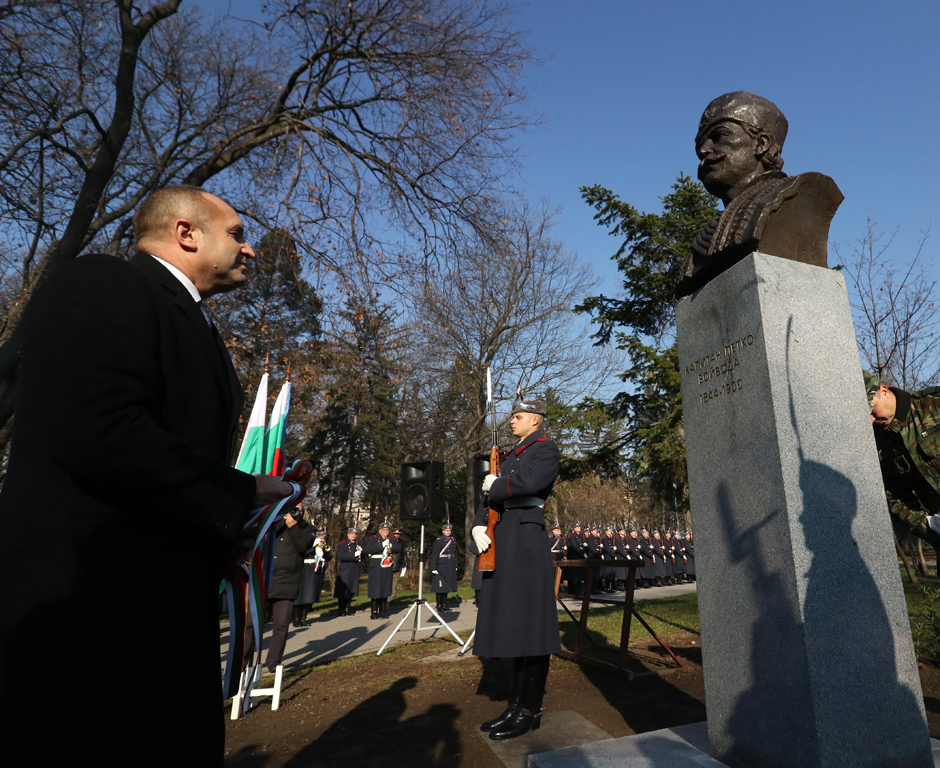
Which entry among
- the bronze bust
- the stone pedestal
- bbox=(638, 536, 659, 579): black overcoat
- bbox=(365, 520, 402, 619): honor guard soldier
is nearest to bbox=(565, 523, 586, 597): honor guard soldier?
bbox=(638, 536, 659, 579): black overcoat

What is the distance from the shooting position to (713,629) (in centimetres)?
294

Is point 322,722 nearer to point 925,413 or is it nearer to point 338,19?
point 925,413

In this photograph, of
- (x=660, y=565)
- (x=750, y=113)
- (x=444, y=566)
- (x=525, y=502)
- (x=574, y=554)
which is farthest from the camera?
(x=660, y=565)

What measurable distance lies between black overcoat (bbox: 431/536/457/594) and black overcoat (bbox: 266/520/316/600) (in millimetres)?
7168

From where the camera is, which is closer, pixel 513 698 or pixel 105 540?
pixel 105 540

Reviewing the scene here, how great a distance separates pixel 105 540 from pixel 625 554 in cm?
2215

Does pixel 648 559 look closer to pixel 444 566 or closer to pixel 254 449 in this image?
pixel 444 566

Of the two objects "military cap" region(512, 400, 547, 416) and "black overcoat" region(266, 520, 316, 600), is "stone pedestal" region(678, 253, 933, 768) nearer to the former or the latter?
"military cap" region(512, 400, 547, 416)

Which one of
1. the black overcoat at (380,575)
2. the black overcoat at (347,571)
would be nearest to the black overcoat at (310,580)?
the black overcoat at (347,571)

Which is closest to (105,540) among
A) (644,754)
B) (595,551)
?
(644,754)

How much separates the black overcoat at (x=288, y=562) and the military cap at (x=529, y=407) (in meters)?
2.83

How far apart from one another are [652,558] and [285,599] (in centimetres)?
1906

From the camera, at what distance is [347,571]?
15320 millimetres

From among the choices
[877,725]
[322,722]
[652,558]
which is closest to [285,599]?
[322,722]
